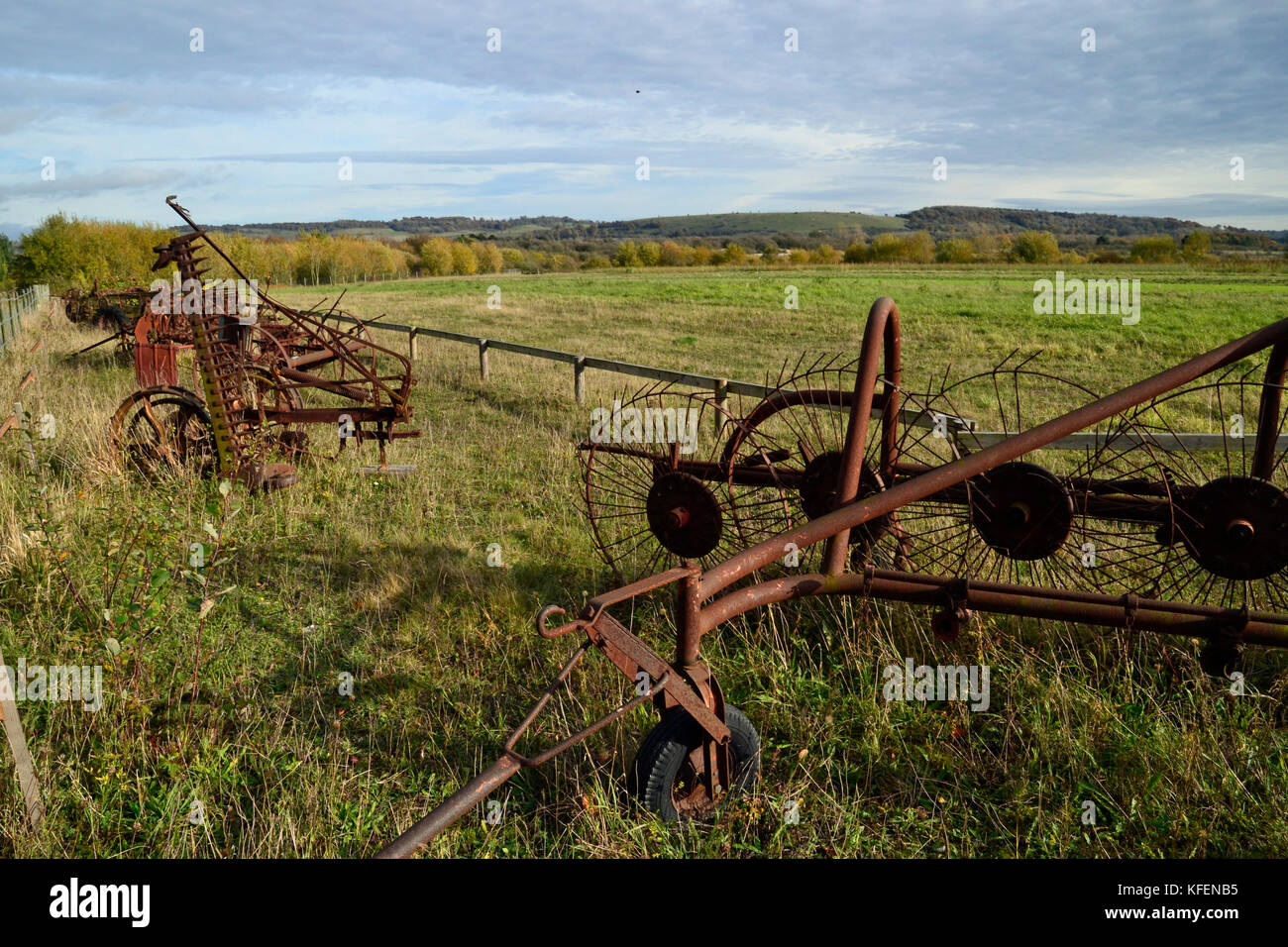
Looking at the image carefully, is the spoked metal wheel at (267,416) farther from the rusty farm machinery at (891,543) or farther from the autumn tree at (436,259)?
the autumn tree at (436,259)

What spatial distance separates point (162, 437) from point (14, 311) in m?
16.8

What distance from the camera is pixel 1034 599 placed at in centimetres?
306

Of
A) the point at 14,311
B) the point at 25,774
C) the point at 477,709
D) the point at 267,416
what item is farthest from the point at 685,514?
the point at 14,311

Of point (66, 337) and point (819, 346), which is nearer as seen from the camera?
point (66, 337)

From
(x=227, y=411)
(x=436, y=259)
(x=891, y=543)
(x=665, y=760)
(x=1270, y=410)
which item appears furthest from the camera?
(x=436, y=259)

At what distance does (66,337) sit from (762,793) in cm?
1904

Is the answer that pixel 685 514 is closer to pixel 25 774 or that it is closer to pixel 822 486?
pixel 822 486

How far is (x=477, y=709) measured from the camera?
391 cm

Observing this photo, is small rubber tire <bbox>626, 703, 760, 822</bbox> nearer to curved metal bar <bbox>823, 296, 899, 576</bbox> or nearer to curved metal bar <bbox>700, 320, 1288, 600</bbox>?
curved metal bar <bbox>700, 320, 1288, 600</bbox>

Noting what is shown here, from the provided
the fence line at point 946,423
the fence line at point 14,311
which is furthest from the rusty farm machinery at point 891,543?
the fence line at point 14,311
